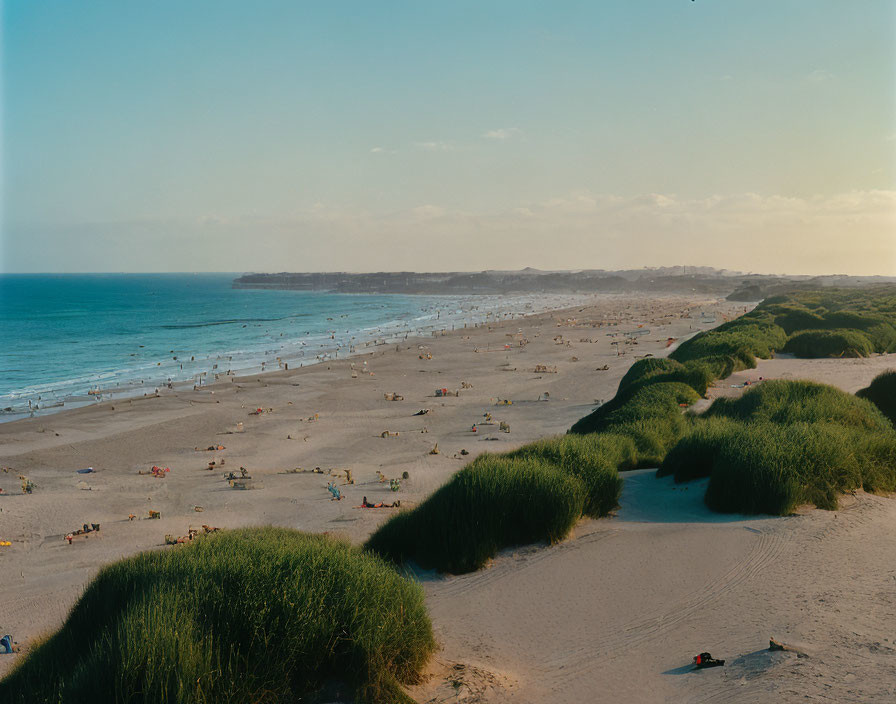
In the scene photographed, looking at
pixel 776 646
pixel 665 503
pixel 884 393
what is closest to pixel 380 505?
pixel 665 503

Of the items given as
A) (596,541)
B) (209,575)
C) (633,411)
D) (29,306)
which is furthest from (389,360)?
(29,306)

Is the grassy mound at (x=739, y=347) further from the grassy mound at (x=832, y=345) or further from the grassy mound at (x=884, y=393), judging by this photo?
the grassy mound at (x=884, y=393)

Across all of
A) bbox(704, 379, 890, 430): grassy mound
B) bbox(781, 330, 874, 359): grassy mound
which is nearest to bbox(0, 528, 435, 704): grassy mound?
bbox(704, 379, 890, 430): grassy mound

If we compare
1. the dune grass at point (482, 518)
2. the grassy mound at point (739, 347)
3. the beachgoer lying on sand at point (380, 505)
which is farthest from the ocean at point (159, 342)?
the dune grass at point (482, 518)

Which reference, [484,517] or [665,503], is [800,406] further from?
[484,517]

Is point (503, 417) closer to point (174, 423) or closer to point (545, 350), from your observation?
point (174, 423)
